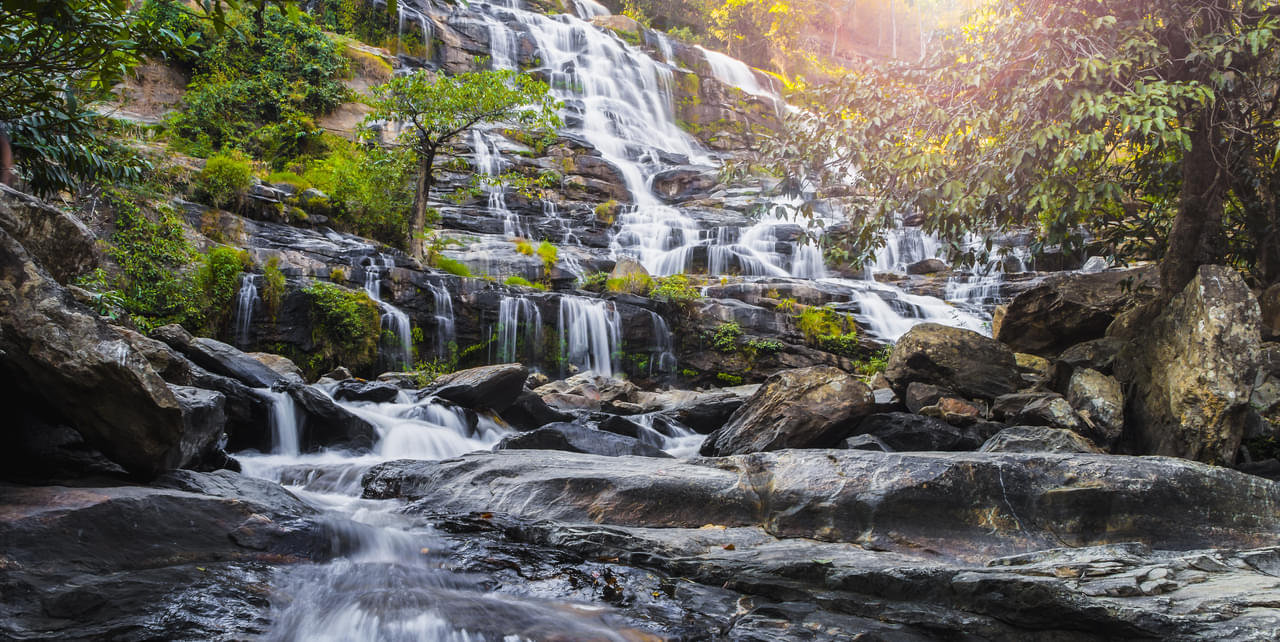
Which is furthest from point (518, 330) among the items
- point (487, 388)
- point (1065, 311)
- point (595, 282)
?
point (1065, 311)

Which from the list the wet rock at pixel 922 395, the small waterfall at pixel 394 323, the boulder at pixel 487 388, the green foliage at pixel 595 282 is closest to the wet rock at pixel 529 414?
the boulder at pixel 487 388

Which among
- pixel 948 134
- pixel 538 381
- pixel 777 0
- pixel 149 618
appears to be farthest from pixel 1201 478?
pixel 777 0

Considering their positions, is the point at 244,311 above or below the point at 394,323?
above

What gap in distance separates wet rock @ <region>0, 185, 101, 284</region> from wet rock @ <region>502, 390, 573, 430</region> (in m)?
5.69

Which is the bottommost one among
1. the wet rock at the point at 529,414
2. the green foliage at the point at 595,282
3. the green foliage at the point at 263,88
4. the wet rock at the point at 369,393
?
the wet rock at the point at 529,414

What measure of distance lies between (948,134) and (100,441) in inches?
313

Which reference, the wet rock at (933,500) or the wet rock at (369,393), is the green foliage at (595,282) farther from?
the wet rock at (933,500)

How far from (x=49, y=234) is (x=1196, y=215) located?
10.1 metres

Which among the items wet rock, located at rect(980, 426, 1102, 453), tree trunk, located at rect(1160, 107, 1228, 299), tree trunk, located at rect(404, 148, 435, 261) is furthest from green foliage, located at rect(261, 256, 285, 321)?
tree trunk, located at rect(1160, 107, 1228, 299)

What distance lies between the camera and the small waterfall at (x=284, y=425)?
733 centimetres

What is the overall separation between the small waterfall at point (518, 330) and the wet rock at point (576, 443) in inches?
269

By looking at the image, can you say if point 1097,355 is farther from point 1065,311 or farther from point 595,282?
point 595,282

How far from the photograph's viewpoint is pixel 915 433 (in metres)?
7.79

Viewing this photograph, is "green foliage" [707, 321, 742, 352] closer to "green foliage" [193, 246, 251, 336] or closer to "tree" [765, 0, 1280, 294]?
"tree" [765, 0, 1280, 294]
